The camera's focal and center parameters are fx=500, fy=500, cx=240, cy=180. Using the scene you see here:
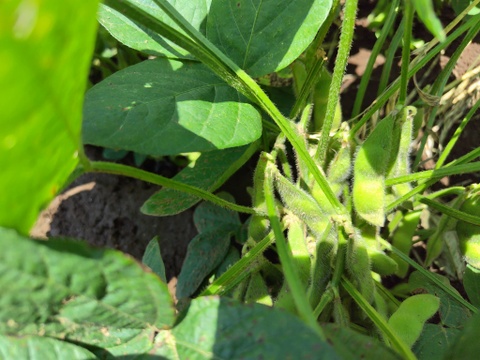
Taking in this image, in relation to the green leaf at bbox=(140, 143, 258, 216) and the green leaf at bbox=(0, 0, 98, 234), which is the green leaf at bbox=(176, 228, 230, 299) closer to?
the green leaf at bbox=(140, 143, 258, 216)

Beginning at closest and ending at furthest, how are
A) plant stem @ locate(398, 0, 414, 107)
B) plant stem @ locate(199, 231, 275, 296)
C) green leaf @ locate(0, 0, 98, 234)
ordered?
1. green leaf @ locate(0, 0, 98, 234)
2. plant stem @ locate(398, 0, 414, 107)
3. plant stem @ locate(199, 231, 275, 296)

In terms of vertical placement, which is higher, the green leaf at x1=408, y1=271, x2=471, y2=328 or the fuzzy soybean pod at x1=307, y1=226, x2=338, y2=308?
the fuzzy soybean pod at x1=307, y1=226, x2=338, y2=308

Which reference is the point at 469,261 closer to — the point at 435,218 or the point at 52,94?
the point at 435,218

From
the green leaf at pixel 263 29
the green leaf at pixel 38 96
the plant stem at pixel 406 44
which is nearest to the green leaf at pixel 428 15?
the plant stem at pixel 406 44

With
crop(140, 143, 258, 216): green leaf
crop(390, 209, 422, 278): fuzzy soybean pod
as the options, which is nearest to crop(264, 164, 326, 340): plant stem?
crop(140, 143, 258, 216): green leaf

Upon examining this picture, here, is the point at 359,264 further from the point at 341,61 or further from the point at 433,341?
the point at 341,61

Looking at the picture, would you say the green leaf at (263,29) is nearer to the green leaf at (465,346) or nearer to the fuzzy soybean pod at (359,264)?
the fuzzy soybean pod at (359,264)
